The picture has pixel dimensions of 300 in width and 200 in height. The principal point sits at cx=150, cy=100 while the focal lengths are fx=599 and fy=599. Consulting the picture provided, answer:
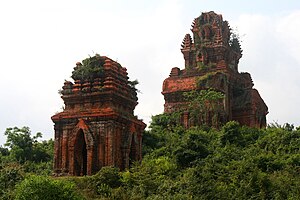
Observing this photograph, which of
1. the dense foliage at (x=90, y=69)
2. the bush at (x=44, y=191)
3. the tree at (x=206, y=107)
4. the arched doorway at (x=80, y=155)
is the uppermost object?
the tree at (x=206, y=107)

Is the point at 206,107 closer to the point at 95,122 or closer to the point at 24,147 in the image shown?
the point at 24,147

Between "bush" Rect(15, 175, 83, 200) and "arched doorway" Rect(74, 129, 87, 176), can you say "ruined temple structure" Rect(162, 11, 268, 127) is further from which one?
"bush" Rect(15, 175, 83, 200)

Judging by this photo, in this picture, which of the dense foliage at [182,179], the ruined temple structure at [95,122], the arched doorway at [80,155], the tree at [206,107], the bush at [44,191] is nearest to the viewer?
the bush at [44,191]

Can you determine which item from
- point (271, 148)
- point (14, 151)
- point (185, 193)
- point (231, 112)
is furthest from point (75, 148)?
point (231, 112)

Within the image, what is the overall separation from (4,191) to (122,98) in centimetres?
555

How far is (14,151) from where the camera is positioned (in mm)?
28703

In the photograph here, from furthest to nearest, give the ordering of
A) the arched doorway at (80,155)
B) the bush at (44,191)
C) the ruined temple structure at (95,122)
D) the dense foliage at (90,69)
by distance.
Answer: the dense foliage at (90,69), the arched doorway at (80,155), the ruined temple structure at (95,122), the bush at (44,191)

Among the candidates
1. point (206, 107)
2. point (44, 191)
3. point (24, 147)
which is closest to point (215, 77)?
point (206, 107)

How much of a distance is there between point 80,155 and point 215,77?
55.7 ft

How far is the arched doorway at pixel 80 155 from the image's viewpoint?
22250 millimetres

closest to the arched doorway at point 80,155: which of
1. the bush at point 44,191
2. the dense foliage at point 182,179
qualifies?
the dense foliage at point 182,179

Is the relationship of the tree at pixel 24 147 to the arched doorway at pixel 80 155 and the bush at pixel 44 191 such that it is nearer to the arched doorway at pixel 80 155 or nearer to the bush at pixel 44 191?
the arched doorway at pixel 80 155

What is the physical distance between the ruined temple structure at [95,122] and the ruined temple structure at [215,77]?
14605mm

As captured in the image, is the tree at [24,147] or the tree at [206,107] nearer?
the tree at [24,147]
